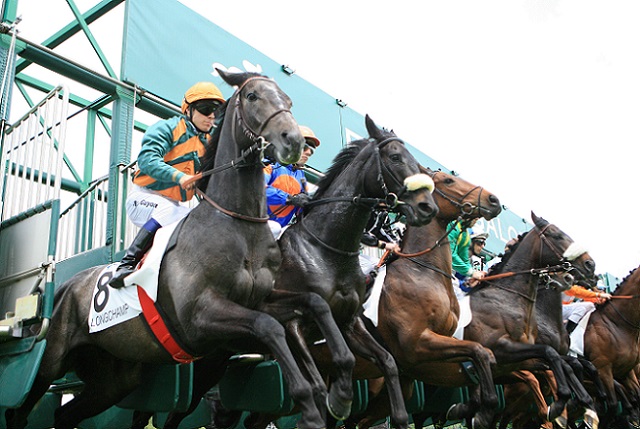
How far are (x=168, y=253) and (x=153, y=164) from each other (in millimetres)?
683

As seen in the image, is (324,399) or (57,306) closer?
(324,399)

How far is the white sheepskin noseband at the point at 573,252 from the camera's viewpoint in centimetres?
702

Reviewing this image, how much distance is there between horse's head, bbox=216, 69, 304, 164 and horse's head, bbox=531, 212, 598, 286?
433 centimetres

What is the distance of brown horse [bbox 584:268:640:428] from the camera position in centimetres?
837

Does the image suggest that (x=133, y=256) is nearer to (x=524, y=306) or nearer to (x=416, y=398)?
(x=416, y=398)

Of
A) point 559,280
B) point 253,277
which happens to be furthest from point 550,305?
point 253,277

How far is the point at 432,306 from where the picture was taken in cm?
554

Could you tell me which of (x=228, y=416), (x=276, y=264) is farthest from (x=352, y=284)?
(x=228, y=416)

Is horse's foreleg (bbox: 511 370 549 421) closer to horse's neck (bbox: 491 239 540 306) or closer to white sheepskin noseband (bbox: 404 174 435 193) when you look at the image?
horse's neck (bbox: 491 239 540 306)

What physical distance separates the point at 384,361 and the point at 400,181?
51.8 inches

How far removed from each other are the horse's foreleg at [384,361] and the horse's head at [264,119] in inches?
60.3

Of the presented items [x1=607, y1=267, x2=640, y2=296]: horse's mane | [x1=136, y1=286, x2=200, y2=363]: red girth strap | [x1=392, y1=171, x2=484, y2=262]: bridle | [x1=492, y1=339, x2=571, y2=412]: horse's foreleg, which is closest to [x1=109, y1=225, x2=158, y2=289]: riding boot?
[x1=136, y1=286, x2=200, y2=363]: red girth strap

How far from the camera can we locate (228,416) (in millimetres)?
5941

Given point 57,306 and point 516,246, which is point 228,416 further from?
point 516,246
